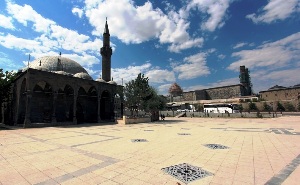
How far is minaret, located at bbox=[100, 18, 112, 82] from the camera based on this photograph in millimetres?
37062

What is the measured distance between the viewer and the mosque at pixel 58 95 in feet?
77.8

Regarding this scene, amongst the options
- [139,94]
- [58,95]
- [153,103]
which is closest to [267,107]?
[153,103]

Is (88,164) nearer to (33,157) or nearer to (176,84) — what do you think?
(33,157)

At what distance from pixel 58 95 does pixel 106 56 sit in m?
12.7

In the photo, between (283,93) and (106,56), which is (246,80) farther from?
(106,56)

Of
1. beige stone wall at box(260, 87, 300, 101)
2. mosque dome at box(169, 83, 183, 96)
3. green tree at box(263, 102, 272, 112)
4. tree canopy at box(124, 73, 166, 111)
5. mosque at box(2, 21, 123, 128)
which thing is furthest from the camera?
mosque dome at box(169, 83, 183, 96)

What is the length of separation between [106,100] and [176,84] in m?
77.3

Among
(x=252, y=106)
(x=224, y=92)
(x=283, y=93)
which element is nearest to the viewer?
(x=252, y=106)

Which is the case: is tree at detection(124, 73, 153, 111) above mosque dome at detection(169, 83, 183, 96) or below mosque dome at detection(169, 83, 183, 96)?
below

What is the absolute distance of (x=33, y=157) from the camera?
7.27 meters

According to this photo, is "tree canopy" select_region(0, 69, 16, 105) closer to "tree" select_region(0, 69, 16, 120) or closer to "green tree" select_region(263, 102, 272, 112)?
"tree" select_region(0, 69, 16, 120)

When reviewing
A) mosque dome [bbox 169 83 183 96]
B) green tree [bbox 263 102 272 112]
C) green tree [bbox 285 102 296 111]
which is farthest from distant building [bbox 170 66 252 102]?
green tree [bbox 285 102 296 111]

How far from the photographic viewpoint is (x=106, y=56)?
37219 mm

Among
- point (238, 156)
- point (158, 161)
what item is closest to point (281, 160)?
point (238, 156)
